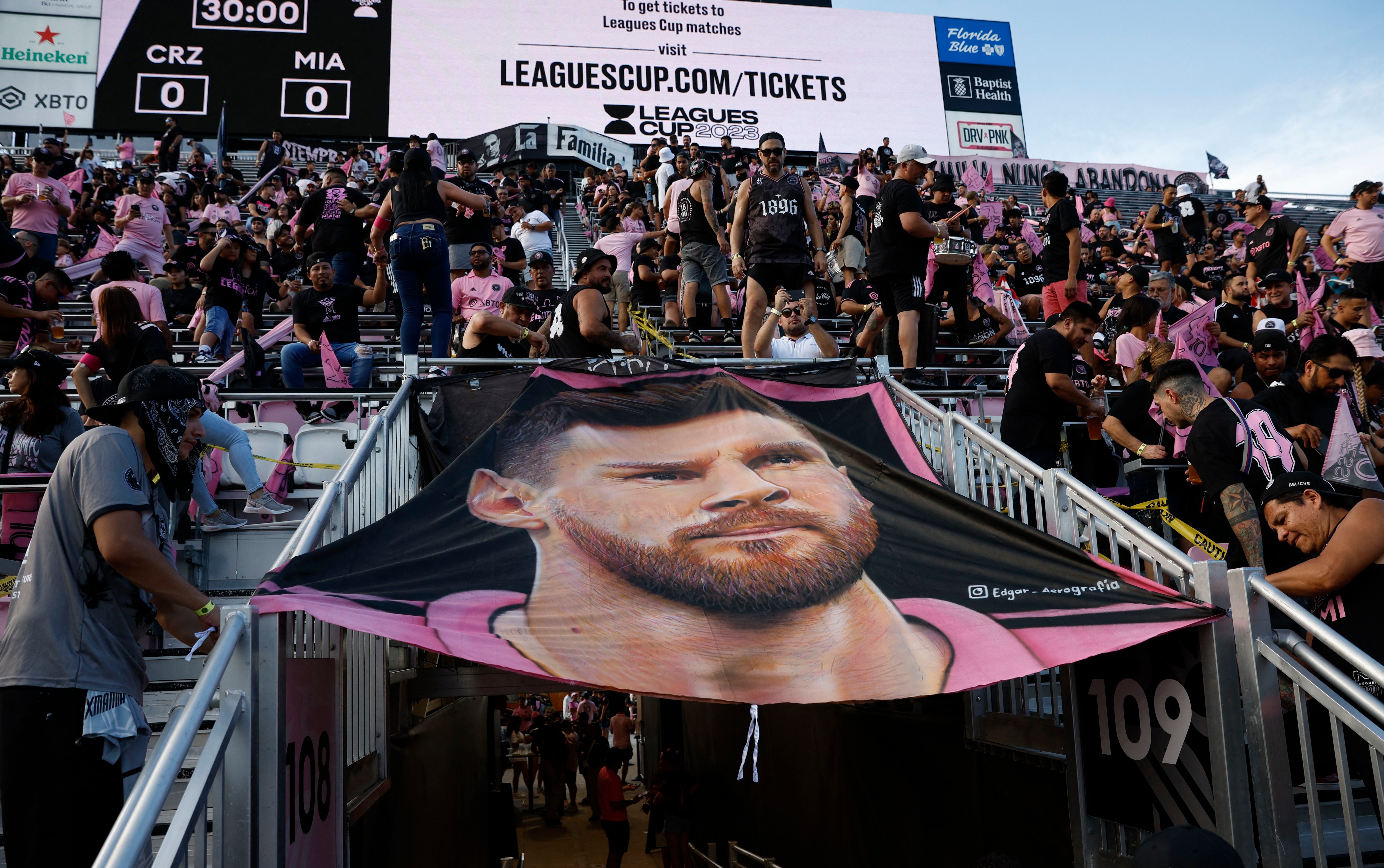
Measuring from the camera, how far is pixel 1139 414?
6.71 meters

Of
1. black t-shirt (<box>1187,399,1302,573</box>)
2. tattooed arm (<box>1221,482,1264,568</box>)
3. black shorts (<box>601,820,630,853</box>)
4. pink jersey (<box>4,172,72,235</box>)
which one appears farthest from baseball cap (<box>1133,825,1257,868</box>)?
black shorts (<box>601,820,630,853</box>)

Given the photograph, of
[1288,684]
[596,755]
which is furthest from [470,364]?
[596,755]

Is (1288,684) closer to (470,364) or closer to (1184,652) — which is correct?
(1184,652)

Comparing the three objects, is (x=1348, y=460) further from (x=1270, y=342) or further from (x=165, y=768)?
(x=165, y=768)

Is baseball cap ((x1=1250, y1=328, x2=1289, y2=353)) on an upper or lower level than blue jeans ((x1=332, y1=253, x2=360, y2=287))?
lower

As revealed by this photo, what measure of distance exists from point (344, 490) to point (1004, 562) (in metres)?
2.98

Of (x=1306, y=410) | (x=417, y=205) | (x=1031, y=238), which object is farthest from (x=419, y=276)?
(x=1031, y=238)

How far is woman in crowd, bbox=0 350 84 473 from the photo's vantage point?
519 cm

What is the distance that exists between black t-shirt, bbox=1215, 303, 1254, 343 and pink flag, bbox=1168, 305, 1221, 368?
1579 mm

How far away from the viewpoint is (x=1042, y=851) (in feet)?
19.8

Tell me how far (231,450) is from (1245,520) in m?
5.76

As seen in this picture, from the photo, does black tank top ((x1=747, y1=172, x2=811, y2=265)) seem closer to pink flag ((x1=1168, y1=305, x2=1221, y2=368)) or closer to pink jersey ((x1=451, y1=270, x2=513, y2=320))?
pink jersey ((x1=451, y1=270, x2=513, y2=320))

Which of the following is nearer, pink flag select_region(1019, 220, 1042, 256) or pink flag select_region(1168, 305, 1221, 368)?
pink flag select_region(1168, 305, 1221, 368)

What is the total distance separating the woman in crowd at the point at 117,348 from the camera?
6.24 m
